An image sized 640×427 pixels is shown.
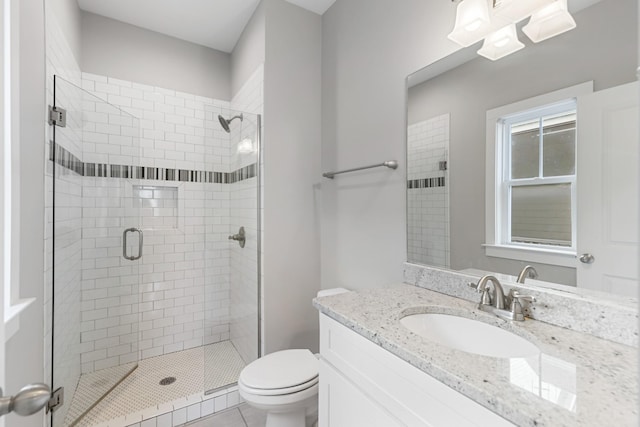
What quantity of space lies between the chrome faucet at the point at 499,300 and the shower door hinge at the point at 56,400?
2152 millimetres

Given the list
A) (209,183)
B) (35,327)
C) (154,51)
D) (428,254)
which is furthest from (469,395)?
(154,51)

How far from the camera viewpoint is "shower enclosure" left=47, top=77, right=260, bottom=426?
1.74m

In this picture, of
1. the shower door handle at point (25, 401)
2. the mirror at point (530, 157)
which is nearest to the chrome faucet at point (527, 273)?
the mirror at point (530, 157)

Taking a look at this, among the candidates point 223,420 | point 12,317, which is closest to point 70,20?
point 12,317

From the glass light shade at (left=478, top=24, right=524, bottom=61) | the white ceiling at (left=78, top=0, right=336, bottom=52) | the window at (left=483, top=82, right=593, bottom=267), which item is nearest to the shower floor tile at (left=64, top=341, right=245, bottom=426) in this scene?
the window at (left=483, top=82, right=593, bottom=267)

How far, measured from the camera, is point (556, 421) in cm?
52

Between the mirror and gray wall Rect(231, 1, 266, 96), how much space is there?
1227 millimetres

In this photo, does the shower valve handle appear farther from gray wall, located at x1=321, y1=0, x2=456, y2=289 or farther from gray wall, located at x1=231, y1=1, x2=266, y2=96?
gray wall, located at x1=231, y1=1, x2=266, y2=96

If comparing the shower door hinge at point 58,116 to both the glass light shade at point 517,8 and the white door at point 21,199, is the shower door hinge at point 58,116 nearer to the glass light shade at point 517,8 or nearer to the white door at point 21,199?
the white door at point 21,199

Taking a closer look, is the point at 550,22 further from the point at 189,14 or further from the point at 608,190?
the point at 189,14

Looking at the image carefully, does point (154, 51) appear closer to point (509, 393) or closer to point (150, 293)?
point (150, 293)

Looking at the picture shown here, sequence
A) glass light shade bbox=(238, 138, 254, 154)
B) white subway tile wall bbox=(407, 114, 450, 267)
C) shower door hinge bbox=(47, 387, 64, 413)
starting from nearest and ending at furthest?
white subway tile wall bbox=(407, 114, 450, 267) < shower door hinge bbox=(47, 387, 64, 413) < glass light shade bbox=(238, 138, 254, 154)

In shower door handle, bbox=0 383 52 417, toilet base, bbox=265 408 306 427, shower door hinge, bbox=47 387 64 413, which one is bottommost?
toilet base, bbox=265 408 306 427

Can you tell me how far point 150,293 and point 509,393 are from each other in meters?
2.67
